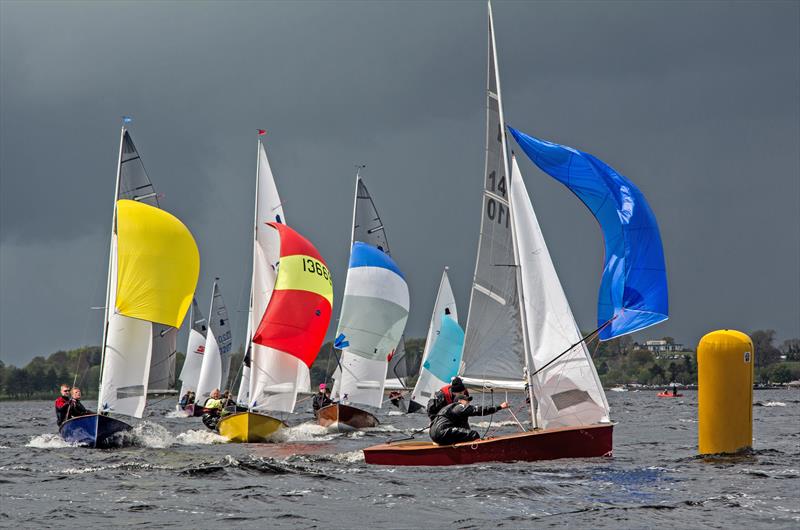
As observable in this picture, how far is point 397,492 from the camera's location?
1684 centimetres

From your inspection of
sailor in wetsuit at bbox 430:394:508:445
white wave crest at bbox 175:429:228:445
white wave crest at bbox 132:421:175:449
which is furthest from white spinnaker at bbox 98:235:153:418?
sailor in wetsuit at bbox 430:394:508:445

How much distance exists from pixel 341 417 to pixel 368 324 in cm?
403

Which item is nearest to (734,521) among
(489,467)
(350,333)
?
(489,467)

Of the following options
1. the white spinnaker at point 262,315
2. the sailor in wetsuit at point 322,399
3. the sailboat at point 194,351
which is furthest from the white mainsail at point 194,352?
the white spinnaker at point 262,315

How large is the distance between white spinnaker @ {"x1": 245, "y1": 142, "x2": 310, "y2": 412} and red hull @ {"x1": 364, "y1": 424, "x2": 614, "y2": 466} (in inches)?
537

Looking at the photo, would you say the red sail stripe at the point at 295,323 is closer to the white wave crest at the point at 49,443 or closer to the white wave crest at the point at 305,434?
the white wave crest at the point at 305,434

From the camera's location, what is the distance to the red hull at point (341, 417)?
3825cm

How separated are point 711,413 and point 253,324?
18799mm

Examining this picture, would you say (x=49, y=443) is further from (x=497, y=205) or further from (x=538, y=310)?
(x=538, y=310)

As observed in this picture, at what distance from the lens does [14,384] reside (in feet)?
552

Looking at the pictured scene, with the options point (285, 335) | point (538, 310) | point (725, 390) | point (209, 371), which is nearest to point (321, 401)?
point (285, 335)

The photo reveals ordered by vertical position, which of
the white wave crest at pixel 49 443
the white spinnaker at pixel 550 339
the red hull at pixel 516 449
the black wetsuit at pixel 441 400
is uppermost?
the white spinnaker at pixel 550 339

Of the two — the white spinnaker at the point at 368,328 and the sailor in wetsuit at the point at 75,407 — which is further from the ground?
the white spinnaker at the point at 368,328

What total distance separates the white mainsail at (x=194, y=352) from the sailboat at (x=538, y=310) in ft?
157
